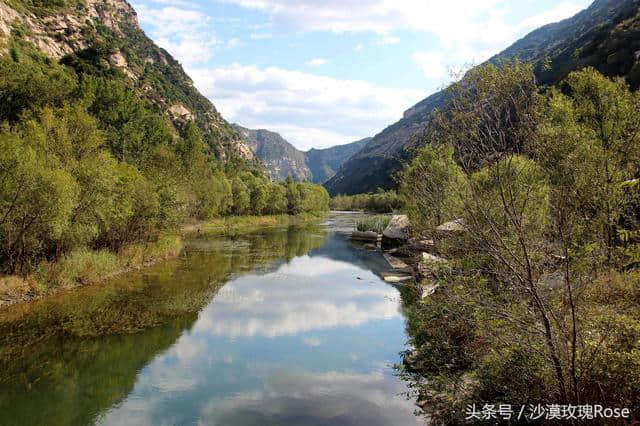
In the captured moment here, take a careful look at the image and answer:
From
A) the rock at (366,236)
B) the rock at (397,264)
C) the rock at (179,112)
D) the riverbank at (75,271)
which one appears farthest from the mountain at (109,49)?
the rock at (397,264)

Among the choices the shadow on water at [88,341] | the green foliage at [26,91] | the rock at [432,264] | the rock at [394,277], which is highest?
the green foliage at [26,91]

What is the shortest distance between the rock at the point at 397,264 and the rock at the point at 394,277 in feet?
4.80

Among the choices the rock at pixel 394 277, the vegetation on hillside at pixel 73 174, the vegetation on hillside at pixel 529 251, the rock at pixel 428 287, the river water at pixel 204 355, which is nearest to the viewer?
the vegetation on hillside at pixel 529 251

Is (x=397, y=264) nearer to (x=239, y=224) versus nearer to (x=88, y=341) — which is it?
(x=88, y=341)

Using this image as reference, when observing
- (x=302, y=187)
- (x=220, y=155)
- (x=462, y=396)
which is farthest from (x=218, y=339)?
(x=220, y=155)

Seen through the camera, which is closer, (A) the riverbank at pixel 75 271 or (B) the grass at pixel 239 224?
(A) the riverbank at pixel 75 271

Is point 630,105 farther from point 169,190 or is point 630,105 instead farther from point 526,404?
Result: point 169,190

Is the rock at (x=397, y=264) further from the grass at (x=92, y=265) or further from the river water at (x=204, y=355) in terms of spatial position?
the grass at (x=92, y=265)

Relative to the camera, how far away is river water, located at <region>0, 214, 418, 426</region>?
1194 centimetres

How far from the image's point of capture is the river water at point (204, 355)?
1194 cm

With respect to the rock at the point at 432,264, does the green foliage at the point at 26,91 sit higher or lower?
higher

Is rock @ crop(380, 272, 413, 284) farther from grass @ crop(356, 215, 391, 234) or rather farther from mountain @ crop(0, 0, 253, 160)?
mountain @ crop(0, 0, 253, 160)

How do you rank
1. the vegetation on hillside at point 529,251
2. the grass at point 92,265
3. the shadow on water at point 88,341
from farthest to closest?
1. the grass at point 92,265
2. the shadow on water at point 88,341
3. the vegetation on hillside at point 529,251

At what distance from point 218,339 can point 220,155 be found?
399ft
